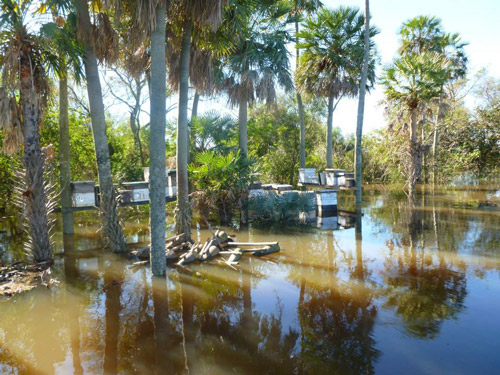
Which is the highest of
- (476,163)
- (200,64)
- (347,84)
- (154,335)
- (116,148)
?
(347,84)

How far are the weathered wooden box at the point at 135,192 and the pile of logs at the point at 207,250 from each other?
11.2 feet

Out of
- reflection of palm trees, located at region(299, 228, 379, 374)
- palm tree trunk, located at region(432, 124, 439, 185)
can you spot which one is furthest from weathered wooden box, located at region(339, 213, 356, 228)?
palm tree trunk, located at region(432, 124, 439, 185)

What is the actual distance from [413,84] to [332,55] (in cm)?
460

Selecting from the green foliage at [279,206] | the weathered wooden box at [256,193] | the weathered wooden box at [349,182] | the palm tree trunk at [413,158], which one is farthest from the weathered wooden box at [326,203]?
the palm tree trunk at [413,158]

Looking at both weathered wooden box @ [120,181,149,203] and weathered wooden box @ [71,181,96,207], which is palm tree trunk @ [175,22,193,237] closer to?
weathered wooden box @ [120,181,149,203]

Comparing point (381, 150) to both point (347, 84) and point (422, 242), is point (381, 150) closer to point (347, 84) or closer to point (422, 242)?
point (347, 84)

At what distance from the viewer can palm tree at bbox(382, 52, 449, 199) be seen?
776 inches

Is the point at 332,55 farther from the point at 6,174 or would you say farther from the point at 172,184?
the point at 6,174

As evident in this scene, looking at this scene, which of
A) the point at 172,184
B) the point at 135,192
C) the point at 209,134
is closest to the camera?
the point at 135,192

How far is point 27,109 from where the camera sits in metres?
8.11

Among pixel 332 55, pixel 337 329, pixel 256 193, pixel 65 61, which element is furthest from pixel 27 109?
pixel 332 55

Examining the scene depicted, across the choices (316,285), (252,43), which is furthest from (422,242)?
(252,43)

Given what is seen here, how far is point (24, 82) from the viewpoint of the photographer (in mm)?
8062

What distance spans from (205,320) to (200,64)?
24.5 feet
